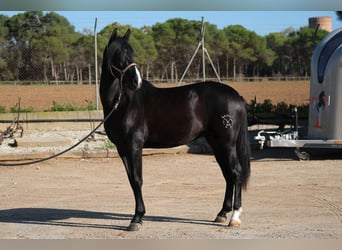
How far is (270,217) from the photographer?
6.85 m

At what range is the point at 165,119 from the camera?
6582 mm

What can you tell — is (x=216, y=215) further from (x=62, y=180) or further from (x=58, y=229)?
(x=62, y=180)

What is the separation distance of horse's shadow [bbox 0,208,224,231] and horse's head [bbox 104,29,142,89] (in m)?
1.66

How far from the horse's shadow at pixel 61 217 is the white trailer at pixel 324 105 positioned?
5054mm

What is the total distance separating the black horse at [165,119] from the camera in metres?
6.43

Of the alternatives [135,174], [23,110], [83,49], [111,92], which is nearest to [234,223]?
[135,174]

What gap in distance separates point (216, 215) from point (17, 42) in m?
10.9

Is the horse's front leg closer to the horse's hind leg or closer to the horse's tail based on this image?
the horse's hind leg

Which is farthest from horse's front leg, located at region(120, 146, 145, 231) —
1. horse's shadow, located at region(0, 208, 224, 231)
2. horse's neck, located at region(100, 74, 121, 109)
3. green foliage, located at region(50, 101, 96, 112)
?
green foliage, located at region(50, 101, 96, 112)

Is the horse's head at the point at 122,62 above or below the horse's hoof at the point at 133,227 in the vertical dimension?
above

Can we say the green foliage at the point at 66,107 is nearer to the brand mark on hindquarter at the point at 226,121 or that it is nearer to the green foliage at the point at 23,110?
the green foliage at the point at 23,110

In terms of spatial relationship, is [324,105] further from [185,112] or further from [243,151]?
[185,112]

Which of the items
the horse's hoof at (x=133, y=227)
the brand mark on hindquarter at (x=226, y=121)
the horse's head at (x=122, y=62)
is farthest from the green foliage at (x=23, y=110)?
the brand mark on hindquarter at (x=226, y=121)

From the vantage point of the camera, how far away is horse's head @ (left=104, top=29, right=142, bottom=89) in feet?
20.7
